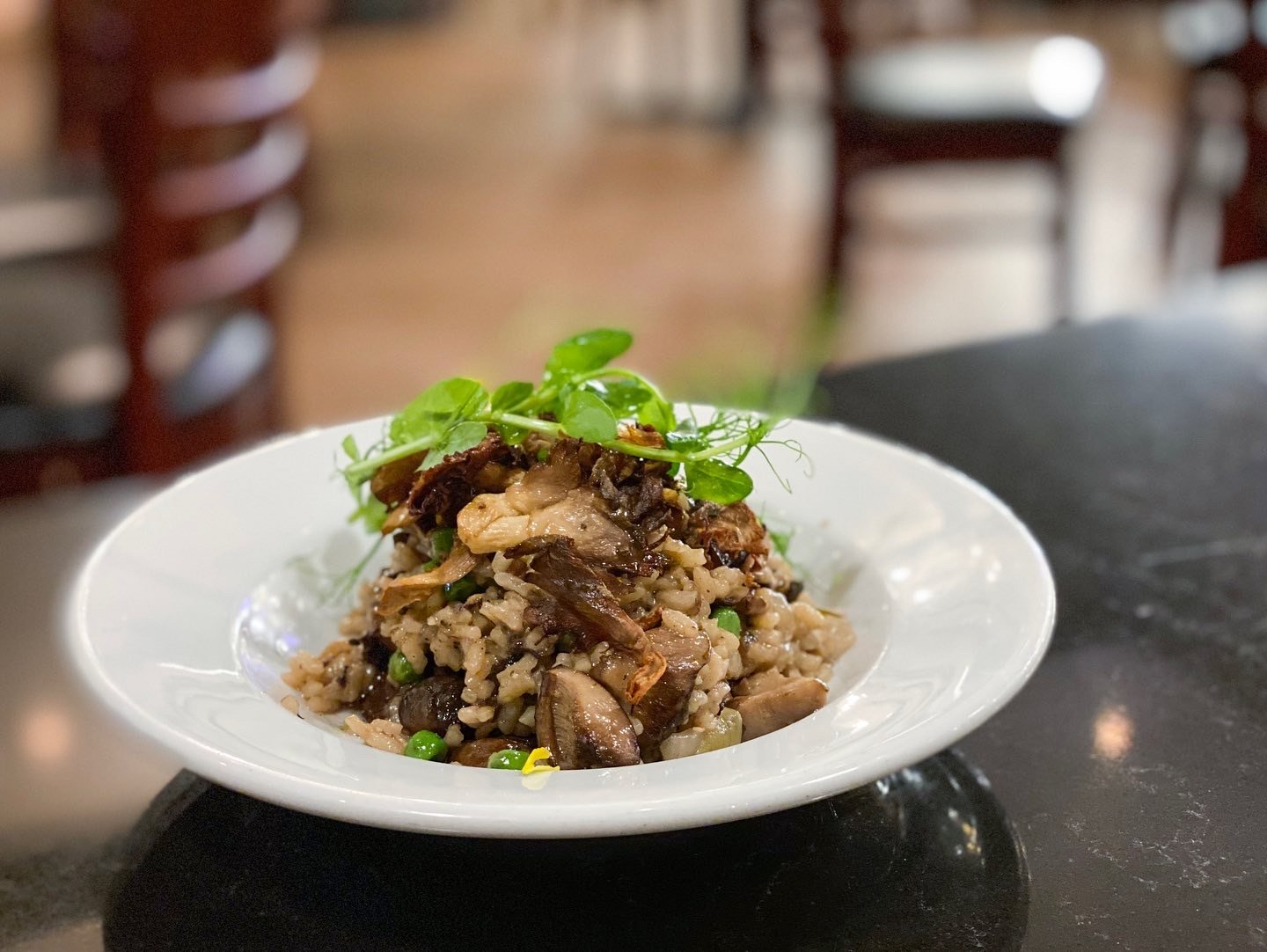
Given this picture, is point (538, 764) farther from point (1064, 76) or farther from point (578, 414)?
point (1064, 76)

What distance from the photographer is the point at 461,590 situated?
3.68 ft

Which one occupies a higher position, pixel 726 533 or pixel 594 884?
pixel 726 533

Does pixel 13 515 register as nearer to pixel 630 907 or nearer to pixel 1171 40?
pixel 630 907

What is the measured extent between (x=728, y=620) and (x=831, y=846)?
0.63 ft

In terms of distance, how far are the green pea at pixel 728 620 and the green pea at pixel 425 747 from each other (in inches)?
9.3

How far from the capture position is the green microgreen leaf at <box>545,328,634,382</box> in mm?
1193

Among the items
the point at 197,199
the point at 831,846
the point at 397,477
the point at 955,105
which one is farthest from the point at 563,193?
the point at 831,846

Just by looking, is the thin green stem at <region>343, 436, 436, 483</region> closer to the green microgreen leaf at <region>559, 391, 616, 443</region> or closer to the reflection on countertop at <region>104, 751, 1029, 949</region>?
the green microgreen leaf at <region>559, 391, 616, 443</region>

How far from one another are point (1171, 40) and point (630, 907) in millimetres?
8227

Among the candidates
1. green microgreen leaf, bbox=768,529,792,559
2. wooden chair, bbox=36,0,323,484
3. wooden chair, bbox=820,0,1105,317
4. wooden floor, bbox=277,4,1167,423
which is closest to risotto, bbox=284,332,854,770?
green microgreen leaf, bbox=768,529,792,559

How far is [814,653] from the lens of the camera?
1192 millimetres

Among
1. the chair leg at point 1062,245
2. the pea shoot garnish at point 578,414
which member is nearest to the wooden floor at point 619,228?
the chair leg at point 1062,245

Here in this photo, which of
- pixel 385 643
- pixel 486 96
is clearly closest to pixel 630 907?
pixel 385 643

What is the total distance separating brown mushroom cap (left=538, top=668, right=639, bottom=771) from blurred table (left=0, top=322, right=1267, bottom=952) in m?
0.08
